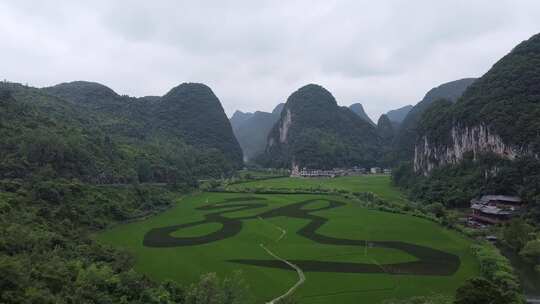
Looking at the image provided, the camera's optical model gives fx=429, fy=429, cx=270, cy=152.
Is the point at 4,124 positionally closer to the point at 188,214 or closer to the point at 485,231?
the point at 188,214

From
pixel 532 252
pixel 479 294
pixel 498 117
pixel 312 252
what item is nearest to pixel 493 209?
pixel 532 252

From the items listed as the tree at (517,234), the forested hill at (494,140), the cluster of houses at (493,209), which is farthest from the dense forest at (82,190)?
the forested hill at (494,140)

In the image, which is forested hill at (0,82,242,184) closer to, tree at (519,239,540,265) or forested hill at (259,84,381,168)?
forested hill at (259,84,381,168)

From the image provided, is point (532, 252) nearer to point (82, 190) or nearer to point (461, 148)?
point (461, 148)

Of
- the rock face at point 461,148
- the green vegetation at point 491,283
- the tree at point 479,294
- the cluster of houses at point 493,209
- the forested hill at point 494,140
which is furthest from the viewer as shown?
the rock face at point 461,148

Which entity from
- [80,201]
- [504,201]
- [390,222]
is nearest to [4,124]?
[80,201]

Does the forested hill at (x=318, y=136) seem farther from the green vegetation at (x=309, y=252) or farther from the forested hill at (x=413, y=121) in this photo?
the green vegetation at (x=309, y=252)
